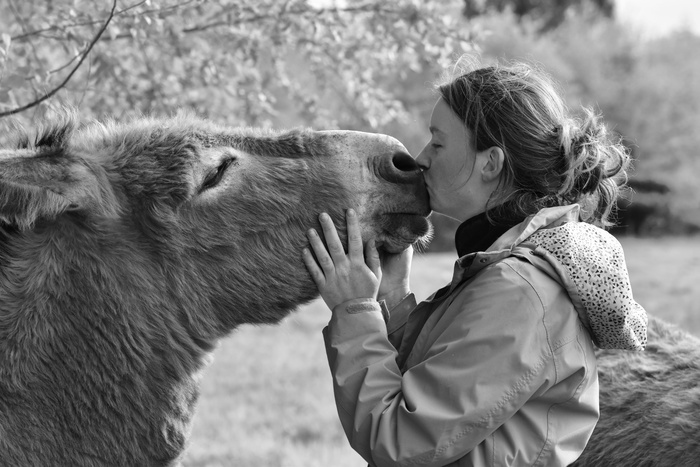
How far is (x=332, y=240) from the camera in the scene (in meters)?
2.70

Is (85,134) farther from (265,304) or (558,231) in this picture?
(558,231)

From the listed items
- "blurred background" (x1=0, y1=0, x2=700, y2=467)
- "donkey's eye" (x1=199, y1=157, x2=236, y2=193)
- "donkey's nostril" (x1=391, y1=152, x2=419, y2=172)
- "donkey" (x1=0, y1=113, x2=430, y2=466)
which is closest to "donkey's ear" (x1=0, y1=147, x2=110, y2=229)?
"donkey" (x1=0, y1=113, x2=430, y2=466)

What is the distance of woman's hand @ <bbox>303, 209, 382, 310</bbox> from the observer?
8.62ft

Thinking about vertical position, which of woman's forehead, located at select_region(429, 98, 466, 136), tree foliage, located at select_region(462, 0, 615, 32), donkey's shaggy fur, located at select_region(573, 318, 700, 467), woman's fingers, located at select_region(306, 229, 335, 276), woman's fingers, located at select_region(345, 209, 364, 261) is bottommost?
tree foliage, located at select_region(462, 0, 615, 32)

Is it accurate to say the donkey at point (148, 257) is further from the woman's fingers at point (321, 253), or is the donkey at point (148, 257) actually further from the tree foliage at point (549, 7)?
the tree foliage at point (549, 7)

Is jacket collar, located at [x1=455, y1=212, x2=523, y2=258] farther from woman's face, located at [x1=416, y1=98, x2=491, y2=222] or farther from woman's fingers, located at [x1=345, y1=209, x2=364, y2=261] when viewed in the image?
woman's fingers, located at [x1=345, y1=209, x2=364, y2=261]

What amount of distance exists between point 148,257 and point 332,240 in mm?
648

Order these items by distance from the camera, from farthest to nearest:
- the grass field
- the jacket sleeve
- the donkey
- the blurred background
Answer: the grass field < the blurred background < the donkey < the jacket sleeve

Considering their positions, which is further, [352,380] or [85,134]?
[85,134]

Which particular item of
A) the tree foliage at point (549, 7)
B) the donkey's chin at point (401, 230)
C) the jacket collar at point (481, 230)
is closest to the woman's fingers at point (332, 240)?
the donkey's chin at point (401, 230)

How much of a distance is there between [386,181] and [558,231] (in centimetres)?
63

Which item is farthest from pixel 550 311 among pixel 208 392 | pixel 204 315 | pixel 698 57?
pixel 698 57

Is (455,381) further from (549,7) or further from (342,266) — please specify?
(549,7)

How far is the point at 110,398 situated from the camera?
2617 millimetres
